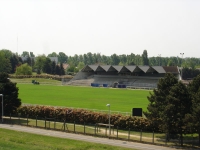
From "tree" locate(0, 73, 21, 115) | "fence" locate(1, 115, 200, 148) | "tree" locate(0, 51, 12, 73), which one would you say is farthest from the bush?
"tree" locate(0, 51, 12, 73)

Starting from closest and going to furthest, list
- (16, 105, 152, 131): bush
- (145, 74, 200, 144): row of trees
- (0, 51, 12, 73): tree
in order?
(145, 74, 200, 144): row of trees → (16, 105, 152, 131): bush → (0, 51, 12, 73): tree

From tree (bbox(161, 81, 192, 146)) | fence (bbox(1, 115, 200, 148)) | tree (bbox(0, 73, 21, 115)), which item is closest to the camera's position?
tree (bbox(161, 81, 192, 146))

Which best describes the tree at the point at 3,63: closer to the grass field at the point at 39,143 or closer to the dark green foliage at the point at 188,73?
the dark green foliage at the point at 188,73

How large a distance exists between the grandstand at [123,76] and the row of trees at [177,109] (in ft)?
209

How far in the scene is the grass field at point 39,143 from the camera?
2905 centimetres

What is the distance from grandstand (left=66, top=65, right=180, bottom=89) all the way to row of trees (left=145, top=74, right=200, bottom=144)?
6376 centimetres

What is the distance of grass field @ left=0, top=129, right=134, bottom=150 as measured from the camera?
29.0 m

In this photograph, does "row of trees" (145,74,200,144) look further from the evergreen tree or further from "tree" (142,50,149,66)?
"tree" (142,50,149,66)

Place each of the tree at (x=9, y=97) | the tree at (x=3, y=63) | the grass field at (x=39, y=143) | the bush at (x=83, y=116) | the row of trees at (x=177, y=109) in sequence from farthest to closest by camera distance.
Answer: the tree at (x=3, y=63)
the tree at (x=9, y=97)
the bush at (x=83, y=116)
the row of trees at (x=177, y=109)
the grass field at (x=39, y=143)

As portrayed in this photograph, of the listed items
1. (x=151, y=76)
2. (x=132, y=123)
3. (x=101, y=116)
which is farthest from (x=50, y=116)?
(x=151, y=76)

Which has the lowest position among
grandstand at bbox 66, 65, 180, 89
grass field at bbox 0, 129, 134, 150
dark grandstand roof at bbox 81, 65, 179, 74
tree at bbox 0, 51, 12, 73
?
grass field at bbox 0, 129, 134, 150

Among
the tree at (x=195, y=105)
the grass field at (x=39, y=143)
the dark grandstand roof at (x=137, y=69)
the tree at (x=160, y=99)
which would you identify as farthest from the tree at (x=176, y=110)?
the dark grandstand roof at (x=137, y=69)

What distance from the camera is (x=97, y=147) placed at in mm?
29750

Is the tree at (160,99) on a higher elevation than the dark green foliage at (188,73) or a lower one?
lower
